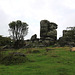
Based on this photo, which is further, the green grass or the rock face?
the rock face

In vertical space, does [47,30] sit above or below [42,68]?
above

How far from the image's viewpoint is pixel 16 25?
59969mm

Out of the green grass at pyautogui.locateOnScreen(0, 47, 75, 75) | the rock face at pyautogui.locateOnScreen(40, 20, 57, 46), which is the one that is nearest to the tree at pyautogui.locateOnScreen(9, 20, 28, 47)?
the rock face at pyautogui.locateOnScreen(40, 20, 57, 46)

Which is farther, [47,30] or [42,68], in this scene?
[47,30]

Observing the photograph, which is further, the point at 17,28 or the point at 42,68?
the point at 17,28

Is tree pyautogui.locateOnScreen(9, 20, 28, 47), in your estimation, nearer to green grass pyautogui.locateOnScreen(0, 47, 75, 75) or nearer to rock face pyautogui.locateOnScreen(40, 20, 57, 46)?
rock face pyautogui.locateOnScreen(40, 20, 57, 46)

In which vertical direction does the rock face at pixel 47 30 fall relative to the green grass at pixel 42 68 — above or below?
above

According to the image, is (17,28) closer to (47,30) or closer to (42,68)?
(47,30)

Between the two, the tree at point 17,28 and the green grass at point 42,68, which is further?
the tree at point 17,28

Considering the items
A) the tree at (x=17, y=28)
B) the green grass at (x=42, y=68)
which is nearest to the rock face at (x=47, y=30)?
the tree at (x=17, y=28)

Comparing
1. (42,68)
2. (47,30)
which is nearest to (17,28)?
(47,30)

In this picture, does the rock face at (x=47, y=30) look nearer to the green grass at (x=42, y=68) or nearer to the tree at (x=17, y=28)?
the tree at (x=17, y=28)

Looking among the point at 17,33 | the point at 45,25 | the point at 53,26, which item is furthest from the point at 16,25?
the point at 53,26

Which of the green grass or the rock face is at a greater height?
the rock face
